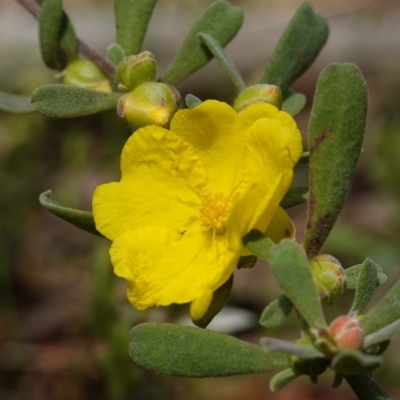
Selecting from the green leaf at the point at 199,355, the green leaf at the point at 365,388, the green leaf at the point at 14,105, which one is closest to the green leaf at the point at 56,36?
the green leaf at the point at 14,105

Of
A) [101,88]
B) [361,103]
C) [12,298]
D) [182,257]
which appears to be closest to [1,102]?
[101,88]

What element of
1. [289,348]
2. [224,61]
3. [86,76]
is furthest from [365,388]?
[86,76]

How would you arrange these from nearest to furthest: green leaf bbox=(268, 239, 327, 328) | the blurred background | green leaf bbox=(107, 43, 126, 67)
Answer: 1. green leaf bbox=(268, 239, 327, 328)
2. green leaf bbox=(107, 43, 126, 67)
3. the blurred background

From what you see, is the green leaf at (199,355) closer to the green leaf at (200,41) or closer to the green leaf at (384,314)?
the green leaf at (384,314)

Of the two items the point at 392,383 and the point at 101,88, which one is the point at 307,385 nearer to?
the point at 392,383

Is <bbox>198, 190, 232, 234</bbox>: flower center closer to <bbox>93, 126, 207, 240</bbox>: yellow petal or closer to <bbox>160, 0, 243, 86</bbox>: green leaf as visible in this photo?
<bbox>93, 126, 207, 240</bbox>: yellow petal

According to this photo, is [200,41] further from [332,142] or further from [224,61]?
[332,142]

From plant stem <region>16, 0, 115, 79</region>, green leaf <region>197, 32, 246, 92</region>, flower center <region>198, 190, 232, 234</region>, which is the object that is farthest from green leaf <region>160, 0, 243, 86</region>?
flower center <region>198, 190, 232, 234</region>
